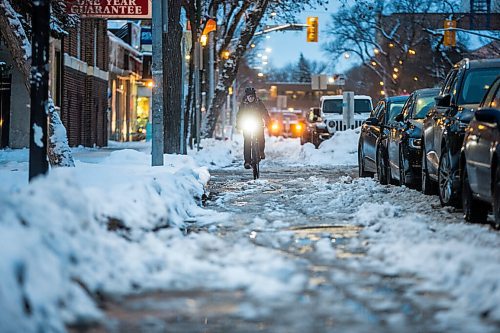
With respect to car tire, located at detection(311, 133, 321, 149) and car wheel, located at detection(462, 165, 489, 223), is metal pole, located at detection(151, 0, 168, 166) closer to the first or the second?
car wheel, located at detection(462, 165, 489, 223)

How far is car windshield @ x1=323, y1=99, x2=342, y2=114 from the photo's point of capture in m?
39.1

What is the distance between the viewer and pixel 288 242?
934 cm

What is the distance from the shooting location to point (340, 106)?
1538 inches

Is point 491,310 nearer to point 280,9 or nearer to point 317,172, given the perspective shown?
point 317,172

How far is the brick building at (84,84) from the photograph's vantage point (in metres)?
35.4

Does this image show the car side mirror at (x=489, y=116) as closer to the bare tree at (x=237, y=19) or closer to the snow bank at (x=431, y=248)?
the snow bank at (x=431, y=248)

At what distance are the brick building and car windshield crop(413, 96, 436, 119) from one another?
18.6 meters

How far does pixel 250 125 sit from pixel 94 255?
536 inches

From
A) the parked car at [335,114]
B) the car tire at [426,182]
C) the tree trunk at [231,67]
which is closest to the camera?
the car tire at [426,182]

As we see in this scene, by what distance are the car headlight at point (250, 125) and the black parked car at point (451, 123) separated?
21.1ft

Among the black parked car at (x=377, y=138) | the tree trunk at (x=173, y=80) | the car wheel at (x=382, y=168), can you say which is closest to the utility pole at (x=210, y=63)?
the tree trunk at (x=173, y=80)

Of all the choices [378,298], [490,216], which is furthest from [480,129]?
[378,298]

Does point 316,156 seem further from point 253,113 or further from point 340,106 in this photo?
point 253,113

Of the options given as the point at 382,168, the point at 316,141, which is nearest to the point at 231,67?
the point at 316,141
